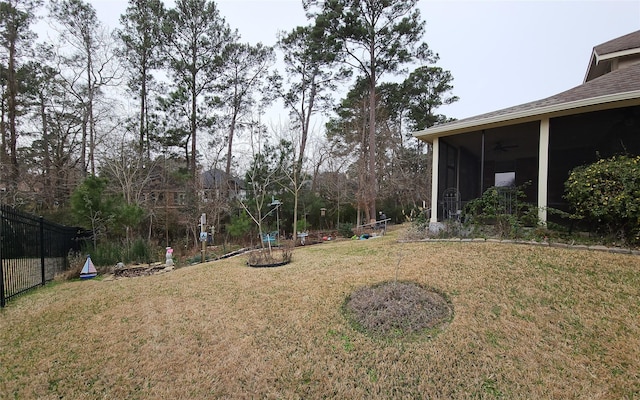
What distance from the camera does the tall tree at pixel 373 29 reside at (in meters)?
12.1

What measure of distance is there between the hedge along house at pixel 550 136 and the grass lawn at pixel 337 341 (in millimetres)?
2901

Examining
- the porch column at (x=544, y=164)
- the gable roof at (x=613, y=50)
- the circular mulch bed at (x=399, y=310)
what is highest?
the gable roof at (x=613, y=50)

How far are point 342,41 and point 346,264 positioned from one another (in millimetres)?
11308

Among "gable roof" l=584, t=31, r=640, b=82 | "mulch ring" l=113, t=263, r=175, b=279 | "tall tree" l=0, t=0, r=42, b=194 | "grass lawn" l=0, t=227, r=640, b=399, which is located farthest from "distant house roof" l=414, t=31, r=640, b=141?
"tall tree" l=0, t=0, r=42, b=194

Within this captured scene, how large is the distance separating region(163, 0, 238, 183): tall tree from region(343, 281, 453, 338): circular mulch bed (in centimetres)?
1120

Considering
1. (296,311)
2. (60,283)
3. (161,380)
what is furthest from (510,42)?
(60,283)

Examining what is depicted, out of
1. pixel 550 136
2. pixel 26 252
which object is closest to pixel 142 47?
pixel 26 252

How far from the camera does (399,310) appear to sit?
3.25m

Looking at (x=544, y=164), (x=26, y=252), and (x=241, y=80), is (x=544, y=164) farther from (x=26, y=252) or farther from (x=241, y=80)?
(x=241, y=80)

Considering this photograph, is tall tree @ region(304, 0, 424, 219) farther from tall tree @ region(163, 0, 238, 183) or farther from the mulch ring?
the mulch ring

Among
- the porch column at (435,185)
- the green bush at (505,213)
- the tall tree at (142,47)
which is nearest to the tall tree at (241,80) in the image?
the tall tree at (142,47)

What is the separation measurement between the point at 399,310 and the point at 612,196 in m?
4.28

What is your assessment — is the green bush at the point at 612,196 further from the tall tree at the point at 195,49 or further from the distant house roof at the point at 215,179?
the tall tree at the point at 195,49

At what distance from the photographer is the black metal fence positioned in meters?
4.32
